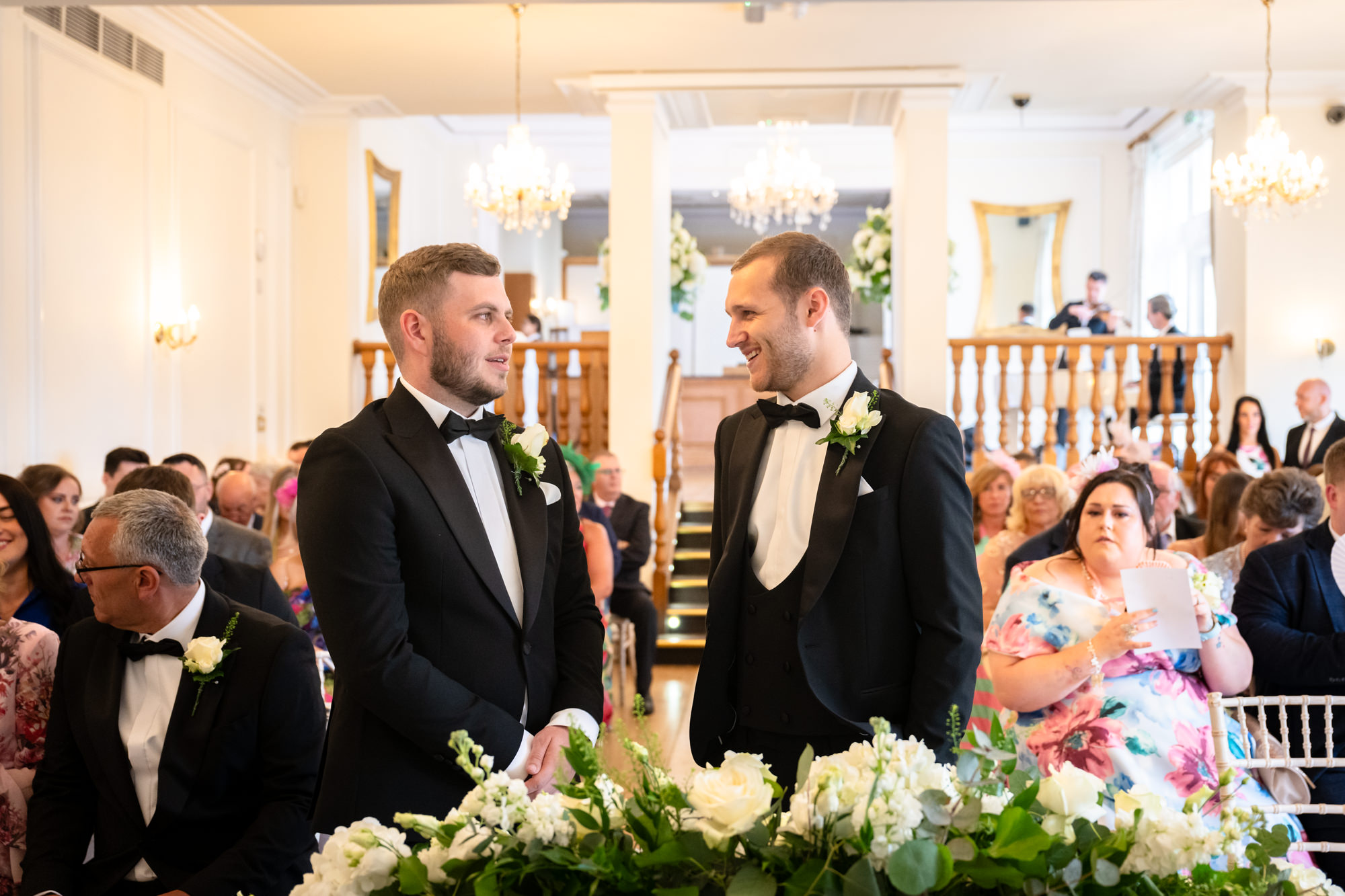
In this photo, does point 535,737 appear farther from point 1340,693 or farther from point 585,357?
point 585,357

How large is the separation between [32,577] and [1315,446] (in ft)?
26.1

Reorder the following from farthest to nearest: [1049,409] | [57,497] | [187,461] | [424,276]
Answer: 1. [1049,409]
2. [187,461]
3. [57,497]
4. [424,276]

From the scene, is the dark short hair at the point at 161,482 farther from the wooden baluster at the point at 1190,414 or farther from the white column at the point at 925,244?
the wooden baluster at the point at 1190,414

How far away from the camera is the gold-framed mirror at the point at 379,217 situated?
1047 centimetres

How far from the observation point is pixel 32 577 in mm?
3141

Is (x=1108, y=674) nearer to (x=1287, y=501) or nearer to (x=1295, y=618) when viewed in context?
(x=1295, y=618)

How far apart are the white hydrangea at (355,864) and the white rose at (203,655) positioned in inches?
46.0

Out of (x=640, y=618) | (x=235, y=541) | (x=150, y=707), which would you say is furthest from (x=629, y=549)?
(x=150, y=707)

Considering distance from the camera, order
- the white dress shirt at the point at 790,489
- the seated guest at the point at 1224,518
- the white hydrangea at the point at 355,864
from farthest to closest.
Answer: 1. the seated guest at the point at 1224,518
2. the white dress shirt at the point at 790,489
3. the white hydrangea at the point at 355,864

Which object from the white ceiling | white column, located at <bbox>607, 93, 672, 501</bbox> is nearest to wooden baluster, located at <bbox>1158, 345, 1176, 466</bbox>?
the white ceiling

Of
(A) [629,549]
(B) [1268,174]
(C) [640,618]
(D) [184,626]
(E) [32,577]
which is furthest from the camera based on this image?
(B) [1268,174]

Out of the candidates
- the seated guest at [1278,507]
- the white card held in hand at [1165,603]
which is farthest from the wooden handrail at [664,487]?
the white card held in hand at [1165,603]

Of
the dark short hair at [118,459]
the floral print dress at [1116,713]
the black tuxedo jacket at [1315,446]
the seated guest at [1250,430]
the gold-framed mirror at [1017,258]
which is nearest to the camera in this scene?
the floral print dress at [1116,713]

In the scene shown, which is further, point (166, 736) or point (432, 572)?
point (166, 736)
